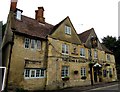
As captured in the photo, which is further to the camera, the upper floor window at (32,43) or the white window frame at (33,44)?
the white window frame at (33,44)

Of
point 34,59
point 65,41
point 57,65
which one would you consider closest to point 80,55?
point 65,41

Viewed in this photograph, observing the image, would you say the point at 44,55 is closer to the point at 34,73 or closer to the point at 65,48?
the point at 34,73

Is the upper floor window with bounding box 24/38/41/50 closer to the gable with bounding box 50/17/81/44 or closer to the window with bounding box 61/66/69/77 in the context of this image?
the gable with bounding box 50/17/81/44

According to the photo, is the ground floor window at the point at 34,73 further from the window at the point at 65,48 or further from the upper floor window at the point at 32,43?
the window at the point at 65,48

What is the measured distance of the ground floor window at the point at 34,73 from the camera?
1587 cm

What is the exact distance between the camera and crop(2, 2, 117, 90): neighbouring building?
50.3 ft

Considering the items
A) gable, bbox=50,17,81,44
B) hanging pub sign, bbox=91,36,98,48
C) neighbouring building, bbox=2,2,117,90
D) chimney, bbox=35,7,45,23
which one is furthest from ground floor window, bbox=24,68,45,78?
hanging pub sign, bbox=91,36,98,48

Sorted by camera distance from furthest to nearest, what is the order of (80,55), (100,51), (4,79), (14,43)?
1. (100,51)
2. (80,55)
3. (14,43)
4. (4,79)

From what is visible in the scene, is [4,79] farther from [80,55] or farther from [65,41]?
[80,55]

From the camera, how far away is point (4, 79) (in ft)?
46.4

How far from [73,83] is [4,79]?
9.86 metres

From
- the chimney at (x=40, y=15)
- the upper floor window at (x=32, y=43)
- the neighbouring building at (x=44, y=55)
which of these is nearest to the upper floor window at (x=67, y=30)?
the neighbouring building at (x=44, y=55)

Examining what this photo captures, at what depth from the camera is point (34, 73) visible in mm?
16500

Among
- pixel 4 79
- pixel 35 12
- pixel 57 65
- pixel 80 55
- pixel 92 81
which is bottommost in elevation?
pixel 92 81
